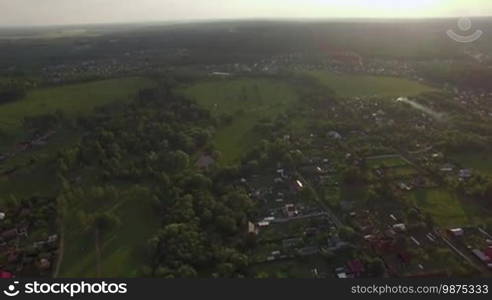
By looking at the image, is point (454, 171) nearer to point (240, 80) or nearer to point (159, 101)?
point (159, 101)

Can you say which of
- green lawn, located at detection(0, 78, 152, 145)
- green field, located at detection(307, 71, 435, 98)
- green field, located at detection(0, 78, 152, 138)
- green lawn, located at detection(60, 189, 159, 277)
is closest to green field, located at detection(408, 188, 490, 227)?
green lawn, located at detection(60, 189, 159, 277)

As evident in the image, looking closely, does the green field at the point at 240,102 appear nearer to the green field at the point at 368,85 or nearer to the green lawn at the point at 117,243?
the green field at the point at 368,85

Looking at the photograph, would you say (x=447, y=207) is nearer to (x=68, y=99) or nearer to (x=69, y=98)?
(x=68, y=99)

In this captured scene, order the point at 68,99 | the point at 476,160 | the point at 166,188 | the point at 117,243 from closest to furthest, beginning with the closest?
1. the point at 117,243
2. the point at 166,188
3. the point at 476,160
4. the point at 68,99

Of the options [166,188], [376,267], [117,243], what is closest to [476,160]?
[376,267]

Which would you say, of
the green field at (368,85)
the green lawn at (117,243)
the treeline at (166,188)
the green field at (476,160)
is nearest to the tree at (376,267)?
the treeline at (166,188)
